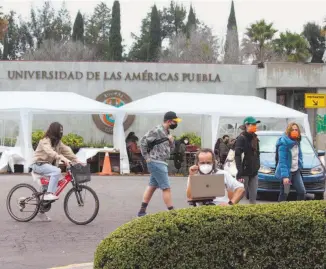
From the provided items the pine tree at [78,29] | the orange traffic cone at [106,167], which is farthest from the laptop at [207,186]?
the pine tree at [78,29]

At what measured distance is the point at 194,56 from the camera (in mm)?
50438

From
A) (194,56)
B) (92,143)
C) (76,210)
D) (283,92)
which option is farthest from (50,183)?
(194,56)

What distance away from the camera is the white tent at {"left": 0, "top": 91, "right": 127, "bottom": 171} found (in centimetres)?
2027

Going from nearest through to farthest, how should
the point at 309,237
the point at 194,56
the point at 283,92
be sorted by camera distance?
the point at 309,237 → the point at 283,92 → the point at 194,56

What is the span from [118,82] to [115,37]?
118 feet

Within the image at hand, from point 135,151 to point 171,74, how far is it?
6.33 meters

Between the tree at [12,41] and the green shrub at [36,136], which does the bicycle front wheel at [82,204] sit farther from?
the tree at [12,41]

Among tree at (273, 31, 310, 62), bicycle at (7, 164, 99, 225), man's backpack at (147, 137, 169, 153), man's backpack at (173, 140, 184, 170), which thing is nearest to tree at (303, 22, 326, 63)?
tree at (273, 31, 310, 62)

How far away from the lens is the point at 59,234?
9.12 m

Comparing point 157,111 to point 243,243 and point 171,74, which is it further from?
point 243,243

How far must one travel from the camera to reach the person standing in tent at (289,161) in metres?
10.1

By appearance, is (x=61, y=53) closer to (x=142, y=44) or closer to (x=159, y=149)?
(x=142, y=44)

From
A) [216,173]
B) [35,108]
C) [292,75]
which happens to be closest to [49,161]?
[216,173]

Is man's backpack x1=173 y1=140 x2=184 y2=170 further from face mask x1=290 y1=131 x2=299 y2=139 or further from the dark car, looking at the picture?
face mask x1=290 y1=131 x2=299 y2=139
